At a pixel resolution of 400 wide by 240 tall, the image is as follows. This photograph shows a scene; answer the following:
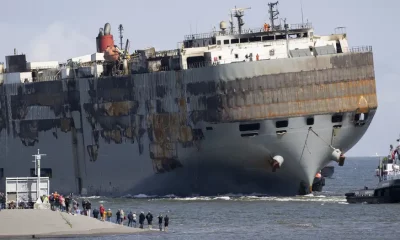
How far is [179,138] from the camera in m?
108

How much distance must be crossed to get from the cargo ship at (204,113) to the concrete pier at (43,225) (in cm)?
2422

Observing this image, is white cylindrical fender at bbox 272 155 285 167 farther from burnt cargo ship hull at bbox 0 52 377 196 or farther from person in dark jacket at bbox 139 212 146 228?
person in dark jacket at bbox 139 212 146 228

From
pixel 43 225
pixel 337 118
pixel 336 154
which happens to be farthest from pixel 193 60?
pixel 43 225

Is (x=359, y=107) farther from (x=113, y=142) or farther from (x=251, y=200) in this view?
(x=113, y=142)

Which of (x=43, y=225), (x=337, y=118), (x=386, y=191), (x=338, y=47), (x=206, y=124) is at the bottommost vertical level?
(x=43, y=225)

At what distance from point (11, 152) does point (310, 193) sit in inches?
1156

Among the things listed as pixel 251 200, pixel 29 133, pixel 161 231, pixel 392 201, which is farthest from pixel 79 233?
pixel 29 133

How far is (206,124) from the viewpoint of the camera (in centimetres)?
10488

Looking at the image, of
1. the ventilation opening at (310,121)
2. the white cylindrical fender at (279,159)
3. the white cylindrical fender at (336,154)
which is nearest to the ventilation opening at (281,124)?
the ventilation opening at (310,121)

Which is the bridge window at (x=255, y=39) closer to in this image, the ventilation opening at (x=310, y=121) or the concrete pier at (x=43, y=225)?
the ventilation opening at (x=310, y=121)

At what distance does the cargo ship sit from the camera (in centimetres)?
10231

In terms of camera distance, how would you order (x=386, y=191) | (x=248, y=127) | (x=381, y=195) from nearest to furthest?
(x=248, y=127) < (x=386, y=191) < (x=381, y=195)

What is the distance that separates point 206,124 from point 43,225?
2770cm

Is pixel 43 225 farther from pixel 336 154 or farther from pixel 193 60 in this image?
pixel 336 154
